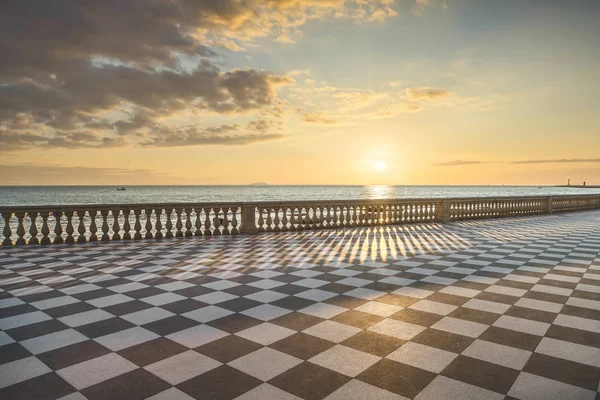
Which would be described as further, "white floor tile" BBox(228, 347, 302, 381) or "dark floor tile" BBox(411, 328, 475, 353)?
"dark floor tile" BBox(411, 328, 475, 353)

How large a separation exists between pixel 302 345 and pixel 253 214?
8575mm

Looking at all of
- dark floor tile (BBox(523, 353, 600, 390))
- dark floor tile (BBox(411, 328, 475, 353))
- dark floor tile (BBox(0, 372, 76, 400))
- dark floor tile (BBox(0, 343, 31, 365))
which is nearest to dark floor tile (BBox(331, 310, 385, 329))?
dark floor tile (BBox(411, 328, 475, 353))

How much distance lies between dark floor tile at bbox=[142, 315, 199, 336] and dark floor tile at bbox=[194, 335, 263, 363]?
1.81ft

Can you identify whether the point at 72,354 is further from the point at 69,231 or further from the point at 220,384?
the point at 69,231

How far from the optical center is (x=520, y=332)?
356 centimetres

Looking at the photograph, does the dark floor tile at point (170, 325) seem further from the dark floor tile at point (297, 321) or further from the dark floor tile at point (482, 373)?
the dark floor tile at point (482, 373)

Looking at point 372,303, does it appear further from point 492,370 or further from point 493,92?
point 493,92

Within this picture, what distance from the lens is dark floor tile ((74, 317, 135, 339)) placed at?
Result: 3575 millimetres

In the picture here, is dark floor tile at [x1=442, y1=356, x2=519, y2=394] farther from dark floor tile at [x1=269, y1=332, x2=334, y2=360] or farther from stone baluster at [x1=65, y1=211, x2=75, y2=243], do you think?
stone baluster at [x1=65, y1=211, x2=75, y2=243]

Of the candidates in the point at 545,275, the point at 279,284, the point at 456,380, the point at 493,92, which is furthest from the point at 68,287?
the point at 493,92

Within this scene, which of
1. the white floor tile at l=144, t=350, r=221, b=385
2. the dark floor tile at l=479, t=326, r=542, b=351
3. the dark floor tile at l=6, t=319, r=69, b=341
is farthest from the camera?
the dark floor tile at l=6, t=319, r=69, b=341

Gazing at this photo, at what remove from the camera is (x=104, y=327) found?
12.3 ft

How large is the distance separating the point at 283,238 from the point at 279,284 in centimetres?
511

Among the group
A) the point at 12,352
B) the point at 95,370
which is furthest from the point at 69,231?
the point at 95,370
